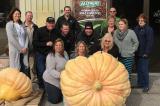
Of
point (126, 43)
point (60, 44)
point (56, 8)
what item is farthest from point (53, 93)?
point (56, 8)

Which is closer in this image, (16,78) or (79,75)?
(79,75)

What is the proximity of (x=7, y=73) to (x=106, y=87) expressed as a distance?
6.25ft

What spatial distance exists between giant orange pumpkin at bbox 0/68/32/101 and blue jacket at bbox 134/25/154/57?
7.63ft

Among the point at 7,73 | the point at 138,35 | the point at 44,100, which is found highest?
the point at 138,35

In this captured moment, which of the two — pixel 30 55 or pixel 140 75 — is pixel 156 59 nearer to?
pixel 140 75

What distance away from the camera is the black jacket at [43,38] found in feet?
26.7

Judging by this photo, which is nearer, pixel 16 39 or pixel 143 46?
pixel 16 39

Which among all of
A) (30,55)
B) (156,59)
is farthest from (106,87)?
(156,59)

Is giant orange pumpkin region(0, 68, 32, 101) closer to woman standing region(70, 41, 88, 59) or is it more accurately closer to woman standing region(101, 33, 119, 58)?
woman standing region(70, 41, 88, 59)

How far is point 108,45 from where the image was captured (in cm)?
762

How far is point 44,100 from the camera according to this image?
799 cm

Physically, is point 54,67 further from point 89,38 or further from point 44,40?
point 89,38

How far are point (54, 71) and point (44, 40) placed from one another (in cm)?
79

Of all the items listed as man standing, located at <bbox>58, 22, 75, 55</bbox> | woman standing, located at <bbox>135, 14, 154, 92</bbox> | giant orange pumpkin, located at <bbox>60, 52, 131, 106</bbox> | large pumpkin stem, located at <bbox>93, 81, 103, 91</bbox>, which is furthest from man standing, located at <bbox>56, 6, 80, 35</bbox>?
large pumpkin stem, located at <bbox>93, 81, 103, 91</bbox>
